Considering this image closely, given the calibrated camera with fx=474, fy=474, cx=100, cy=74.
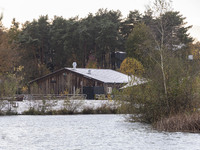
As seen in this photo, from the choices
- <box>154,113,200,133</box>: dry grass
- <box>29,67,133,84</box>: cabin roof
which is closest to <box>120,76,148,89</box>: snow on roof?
<box>154,113,200,133</box>: dry grass

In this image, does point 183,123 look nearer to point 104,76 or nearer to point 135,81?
point 135,81

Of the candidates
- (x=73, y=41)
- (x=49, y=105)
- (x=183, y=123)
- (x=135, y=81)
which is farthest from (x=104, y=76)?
(x=183, y=123)

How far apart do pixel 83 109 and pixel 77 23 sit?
181ft

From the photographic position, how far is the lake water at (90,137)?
2271cm

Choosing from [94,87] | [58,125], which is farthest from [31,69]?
[58,125]

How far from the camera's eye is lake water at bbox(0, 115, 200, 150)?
74.5ft

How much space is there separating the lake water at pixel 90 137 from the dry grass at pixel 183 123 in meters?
0.60

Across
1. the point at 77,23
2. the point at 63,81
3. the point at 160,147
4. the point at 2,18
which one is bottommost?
the point at 160,147

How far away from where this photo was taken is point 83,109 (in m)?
45.6

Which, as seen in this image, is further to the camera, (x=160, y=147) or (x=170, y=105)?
(x=170, y=105)

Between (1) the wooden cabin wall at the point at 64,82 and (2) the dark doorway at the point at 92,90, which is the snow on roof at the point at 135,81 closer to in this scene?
(2) the dark doorway at the point at 92,90

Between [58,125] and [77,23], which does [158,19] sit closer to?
[58,125]

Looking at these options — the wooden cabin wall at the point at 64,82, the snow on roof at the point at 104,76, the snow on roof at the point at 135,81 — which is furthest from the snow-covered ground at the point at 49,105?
the wooden cabin wall at the point at 64,82

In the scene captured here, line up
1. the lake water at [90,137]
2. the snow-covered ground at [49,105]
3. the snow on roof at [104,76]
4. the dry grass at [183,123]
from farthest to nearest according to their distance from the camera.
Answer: the snow on roof at [104,76] → the snow-covered ground at [49,105] → the dry grass at [183,123] → the lake water at [90,137]
